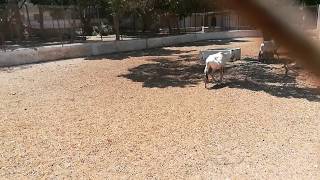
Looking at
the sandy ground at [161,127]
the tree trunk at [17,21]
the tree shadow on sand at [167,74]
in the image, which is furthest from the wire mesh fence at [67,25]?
the sandy ground at [161,127]

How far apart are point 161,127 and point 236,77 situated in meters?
5.48

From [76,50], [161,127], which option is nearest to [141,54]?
[76,50]

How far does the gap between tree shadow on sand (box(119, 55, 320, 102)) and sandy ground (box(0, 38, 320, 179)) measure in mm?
34

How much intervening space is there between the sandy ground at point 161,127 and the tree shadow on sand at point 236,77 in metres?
0.03

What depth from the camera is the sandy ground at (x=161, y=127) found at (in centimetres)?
503

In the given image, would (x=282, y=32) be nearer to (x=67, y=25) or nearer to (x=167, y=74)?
(x=167, y=74)

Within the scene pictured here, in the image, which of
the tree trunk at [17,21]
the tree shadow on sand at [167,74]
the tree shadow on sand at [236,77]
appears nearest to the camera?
the tree shadow on sand at [236,77]

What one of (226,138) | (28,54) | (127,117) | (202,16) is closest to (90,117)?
(127,117)

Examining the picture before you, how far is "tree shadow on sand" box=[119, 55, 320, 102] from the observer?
958cm

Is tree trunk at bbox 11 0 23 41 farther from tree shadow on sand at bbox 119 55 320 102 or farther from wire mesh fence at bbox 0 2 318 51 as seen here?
tree shadow on sand at bbox 119 55 320 102

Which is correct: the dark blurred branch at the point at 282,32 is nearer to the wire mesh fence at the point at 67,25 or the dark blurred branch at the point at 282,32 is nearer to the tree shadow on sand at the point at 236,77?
the tree shadow on sand at the point at 236,77

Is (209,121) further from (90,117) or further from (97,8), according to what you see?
(97,8)

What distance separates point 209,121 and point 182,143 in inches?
51.7

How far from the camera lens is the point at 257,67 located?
1359 centimetres
